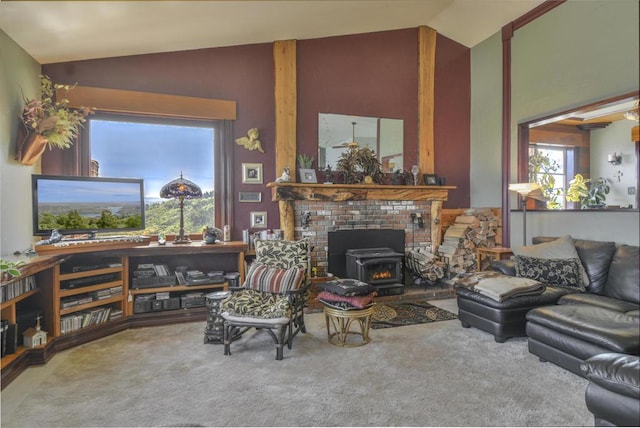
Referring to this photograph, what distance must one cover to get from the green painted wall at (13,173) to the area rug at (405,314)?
307 cm

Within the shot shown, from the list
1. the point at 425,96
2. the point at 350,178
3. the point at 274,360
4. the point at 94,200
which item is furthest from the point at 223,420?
the point at 425,96

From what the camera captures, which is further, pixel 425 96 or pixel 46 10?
pixel 425 96

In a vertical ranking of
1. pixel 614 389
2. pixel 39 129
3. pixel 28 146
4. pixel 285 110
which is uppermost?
pixel 285 110

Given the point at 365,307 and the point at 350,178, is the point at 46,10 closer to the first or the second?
the point at 365,307

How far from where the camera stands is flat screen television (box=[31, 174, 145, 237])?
9.18 ft

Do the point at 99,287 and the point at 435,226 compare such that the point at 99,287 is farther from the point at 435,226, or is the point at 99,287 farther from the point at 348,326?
the point at 435,226

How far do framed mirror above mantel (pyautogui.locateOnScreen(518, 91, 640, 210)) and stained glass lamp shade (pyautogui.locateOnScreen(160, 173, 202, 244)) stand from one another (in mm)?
3323

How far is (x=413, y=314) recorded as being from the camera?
3.68m

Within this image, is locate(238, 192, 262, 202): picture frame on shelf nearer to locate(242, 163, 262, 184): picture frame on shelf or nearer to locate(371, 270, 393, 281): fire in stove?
locate(242, 163, 262, 184): picture frame on shelf

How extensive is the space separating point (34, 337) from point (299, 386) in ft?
6.58

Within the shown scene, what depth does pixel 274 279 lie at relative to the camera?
300 centimetres

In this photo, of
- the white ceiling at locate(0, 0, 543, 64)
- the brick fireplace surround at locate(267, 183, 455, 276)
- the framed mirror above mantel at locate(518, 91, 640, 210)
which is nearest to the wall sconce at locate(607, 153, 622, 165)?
the framed mirror above mantel at locate(518, 91, 640, 210)

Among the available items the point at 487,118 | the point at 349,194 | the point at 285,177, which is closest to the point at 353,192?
the point at 349,194

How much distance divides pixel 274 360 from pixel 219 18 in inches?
95.2
